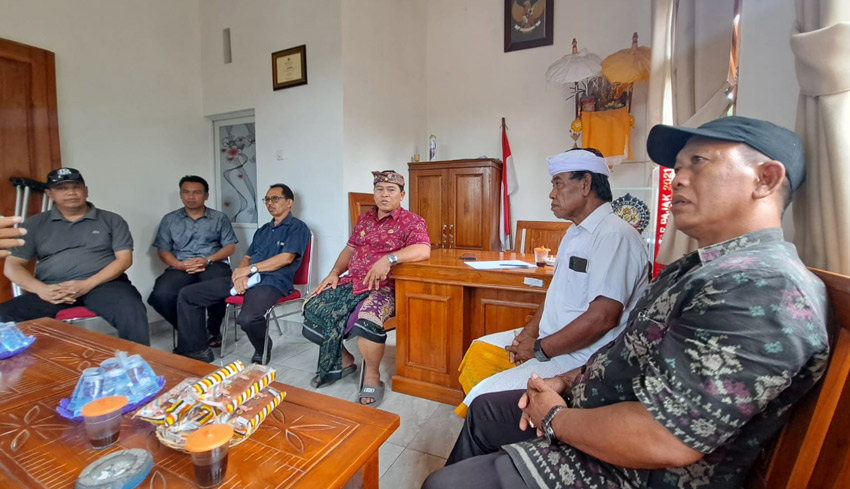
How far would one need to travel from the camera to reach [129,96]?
9.84ft

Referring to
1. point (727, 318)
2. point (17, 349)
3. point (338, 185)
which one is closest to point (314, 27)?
point (338, 185)

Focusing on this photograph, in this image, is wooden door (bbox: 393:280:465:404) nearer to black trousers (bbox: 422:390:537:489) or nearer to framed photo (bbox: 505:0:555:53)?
black trousers (bbox: 422:390:537:489)

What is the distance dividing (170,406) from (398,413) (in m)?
1.30

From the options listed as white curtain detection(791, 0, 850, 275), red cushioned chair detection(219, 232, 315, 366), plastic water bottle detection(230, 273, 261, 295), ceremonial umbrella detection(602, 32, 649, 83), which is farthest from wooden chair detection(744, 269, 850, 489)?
ceremonial umbrella detection(602, 32, 649, 83)

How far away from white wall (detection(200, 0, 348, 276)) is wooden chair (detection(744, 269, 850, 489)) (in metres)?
2.81

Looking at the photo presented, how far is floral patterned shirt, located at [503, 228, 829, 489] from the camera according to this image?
22.5 inches

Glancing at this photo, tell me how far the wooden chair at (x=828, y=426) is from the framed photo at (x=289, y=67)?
11.1 ft

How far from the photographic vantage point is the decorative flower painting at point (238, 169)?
3.62 metres

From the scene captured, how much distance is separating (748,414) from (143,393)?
4.46 ft

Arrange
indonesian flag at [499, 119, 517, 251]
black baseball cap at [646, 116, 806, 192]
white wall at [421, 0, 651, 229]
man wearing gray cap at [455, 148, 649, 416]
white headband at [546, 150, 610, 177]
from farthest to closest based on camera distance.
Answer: indonesian flag at [499, 119, 517, 251]
white wall at [421, 0, 651, 229]
white headband at [546, 150, 610, 177]
man wearing gray cap at [455, 148, 649, 416]
black baseball cap at [646, 116, 806, 192]

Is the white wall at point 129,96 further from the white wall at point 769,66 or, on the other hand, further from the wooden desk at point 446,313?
the white wall at point 769,66

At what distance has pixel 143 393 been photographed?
1.01 m

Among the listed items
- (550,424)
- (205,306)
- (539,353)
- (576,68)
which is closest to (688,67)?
(539,353)

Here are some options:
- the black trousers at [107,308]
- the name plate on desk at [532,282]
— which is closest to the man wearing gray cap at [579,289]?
the name plate on desk at [532,282]
